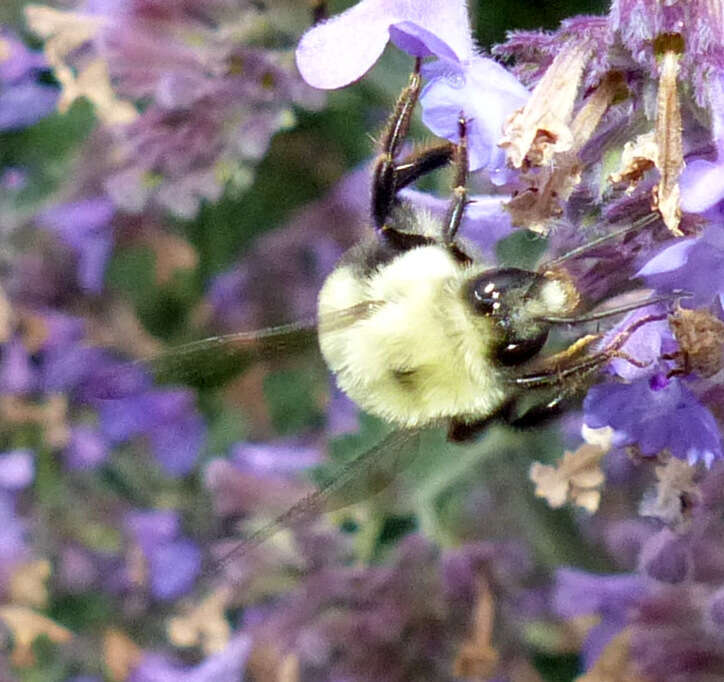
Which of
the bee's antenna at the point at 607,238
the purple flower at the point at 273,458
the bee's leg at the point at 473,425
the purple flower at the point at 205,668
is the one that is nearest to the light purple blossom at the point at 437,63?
the bee's antenna at the point at 607,238

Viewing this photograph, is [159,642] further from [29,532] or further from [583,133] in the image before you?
[583,133]

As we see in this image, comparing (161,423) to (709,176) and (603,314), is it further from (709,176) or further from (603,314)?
(709,176)

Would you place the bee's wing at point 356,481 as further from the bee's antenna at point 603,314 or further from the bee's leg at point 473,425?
the bee's antenna at point 603,314

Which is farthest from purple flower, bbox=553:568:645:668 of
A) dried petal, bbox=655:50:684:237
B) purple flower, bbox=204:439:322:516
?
dried petal, bbox=655:50:684:237

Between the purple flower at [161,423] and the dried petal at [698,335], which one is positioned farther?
the purple flower at [161,423]

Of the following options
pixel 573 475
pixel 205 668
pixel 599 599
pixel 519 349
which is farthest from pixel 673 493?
pixel 205 668

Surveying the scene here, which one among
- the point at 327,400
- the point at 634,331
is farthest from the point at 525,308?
the point at 327,400
